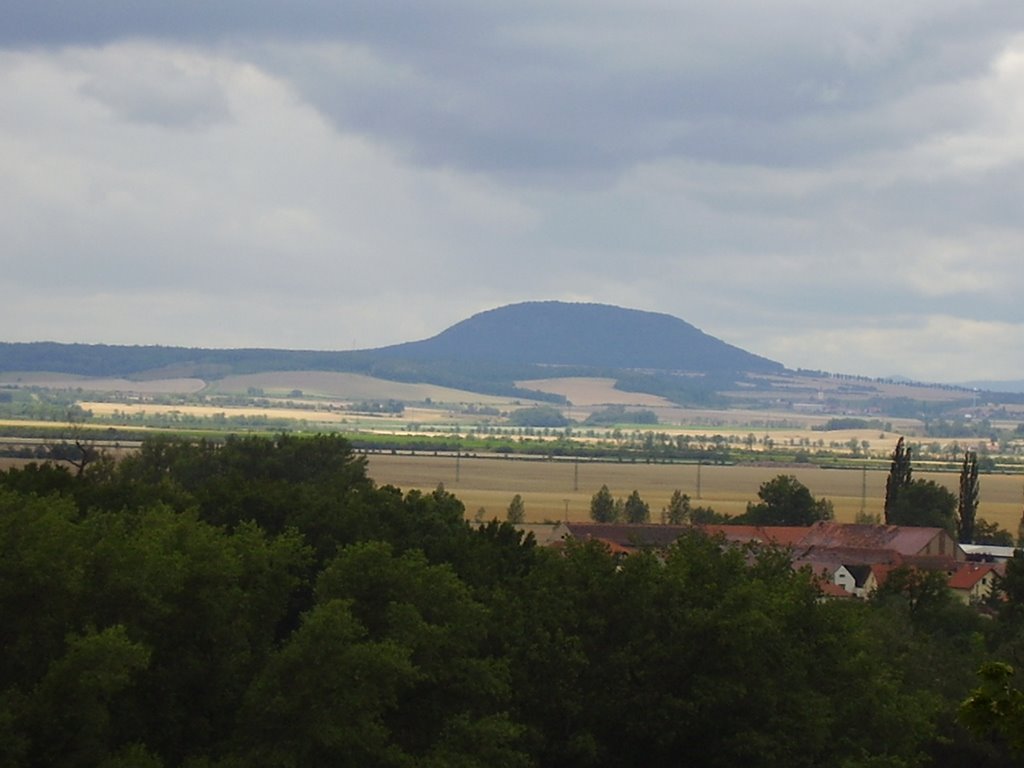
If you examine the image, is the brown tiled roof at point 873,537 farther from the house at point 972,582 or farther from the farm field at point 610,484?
the farm field at point 610,484

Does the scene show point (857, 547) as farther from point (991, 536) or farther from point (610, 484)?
point (610, 484)

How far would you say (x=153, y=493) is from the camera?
61.7 metres

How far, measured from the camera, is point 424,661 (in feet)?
131

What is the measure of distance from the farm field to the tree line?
71721 mm

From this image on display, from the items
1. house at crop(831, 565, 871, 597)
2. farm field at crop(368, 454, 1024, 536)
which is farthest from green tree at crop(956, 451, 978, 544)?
house at crop(831, 565, 871, 597)

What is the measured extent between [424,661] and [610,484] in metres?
129

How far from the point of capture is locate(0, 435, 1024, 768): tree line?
119ft

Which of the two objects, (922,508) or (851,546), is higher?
(922,508)

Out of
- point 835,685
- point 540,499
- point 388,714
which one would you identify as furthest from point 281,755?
point 540,499

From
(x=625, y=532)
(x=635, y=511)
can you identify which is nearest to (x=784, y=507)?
(x=635, y=511)

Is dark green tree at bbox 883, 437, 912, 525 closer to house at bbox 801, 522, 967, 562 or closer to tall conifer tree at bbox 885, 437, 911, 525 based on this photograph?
tall conifer tree at bbox 885, 437, 911, 525

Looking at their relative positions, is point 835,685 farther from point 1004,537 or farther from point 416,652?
point 1004,537

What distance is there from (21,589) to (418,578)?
9.58m

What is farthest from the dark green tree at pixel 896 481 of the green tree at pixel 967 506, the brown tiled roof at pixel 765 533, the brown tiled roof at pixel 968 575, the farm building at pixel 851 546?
the brown tiled roof at pixel 968 575
